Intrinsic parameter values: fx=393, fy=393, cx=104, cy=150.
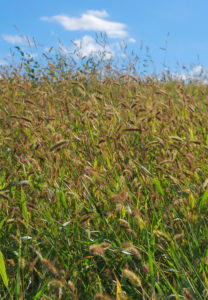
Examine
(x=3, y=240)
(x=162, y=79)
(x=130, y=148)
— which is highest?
(x=162, y=79)

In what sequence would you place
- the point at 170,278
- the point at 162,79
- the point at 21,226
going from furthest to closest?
the point at 162,79, the point at 21,226, the point at 170,278

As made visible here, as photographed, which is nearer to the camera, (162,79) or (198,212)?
(198,212)

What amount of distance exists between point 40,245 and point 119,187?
0.47m

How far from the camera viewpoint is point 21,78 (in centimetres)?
673

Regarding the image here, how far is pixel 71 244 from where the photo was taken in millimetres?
1760

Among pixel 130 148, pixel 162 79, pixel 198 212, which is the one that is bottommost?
pixel 198 212

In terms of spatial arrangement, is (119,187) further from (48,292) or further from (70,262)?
(48,292)

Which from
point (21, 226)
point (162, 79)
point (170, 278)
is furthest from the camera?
point (162, 79)

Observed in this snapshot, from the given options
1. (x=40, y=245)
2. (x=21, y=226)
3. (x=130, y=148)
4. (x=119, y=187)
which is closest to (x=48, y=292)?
(x=40, y=245)

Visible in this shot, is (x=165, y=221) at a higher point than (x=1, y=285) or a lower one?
higher

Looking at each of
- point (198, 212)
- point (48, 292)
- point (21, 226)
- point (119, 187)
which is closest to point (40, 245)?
point (21, 226)

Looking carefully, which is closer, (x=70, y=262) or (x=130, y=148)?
(x=70, y=262)

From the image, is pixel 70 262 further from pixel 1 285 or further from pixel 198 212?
pixel 198 212

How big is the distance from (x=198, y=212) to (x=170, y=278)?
324 millimetres
